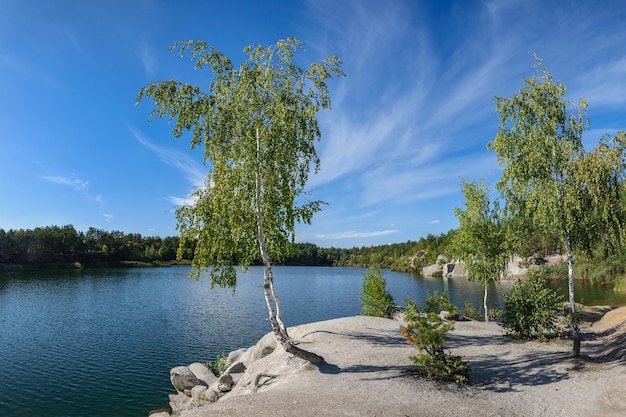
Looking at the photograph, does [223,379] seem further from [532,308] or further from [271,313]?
[532,308]

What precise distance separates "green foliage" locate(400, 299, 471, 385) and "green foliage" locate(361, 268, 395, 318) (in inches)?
700

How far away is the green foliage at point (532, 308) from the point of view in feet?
65.7

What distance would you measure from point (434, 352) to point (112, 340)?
98.0 ft

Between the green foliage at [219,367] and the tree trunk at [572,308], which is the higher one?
the tree trunk at [572,308]

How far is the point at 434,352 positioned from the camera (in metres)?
14.0

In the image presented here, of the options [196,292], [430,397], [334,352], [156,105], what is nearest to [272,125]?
[156,105]

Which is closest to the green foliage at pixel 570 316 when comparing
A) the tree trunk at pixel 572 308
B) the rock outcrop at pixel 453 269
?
the tree trunk at pixel 572 308

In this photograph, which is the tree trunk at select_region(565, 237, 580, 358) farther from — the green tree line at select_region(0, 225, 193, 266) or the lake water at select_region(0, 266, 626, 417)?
the green tree line at select_region(0, 225, 193, 266)

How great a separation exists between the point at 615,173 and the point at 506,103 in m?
5.50

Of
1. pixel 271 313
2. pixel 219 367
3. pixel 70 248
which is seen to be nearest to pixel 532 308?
pixel 271 313

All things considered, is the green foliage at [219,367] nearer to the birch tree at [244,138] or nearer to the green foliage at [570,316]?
the birch tree at [244,138]

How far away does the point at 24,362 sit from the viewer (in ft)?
89.6

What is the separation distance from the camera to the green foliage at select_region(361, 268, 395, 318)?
105 feet

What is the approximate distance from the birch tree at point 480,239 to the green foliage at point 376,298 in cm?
713
